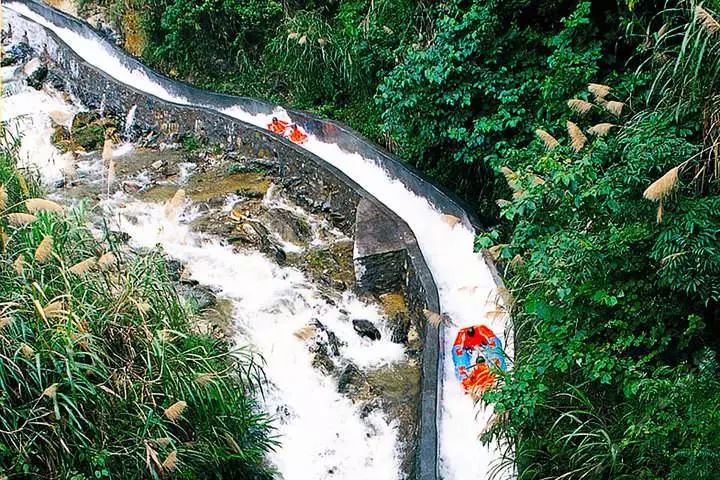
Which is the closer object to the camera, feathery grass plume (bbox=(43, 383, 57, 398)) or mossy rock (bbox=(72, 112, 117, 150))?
feathery grass plume (bbox=(43, 383, 57, 398))

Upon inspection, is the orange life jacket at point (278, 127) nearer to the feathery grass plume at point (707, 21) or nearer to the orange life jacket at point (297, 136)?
the orange life jacket at point (297, 136)

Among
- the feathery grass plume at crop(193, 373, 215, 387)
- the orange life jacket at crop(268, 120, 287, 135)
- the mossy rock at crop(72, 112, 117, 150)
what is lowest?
the feathery grass plume at crop(193, 373, 215, 387)

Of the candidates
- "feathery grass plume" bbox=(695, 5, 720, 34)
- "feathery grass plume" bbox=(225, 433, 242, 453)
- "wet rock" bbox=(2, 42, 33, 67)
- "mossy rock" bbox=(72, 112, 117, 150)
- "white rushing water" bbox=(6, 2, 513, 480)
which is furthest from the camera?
"wet rock" bbox=(2, 42, 33, 67)

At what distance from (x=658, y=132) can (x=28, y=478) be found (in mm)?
3900

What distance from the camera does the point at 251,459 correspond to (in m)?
4.10

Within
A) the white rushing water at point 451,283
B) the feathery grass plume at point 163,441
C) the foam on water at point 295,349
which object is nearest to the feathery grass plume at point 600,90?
the white rushing water at point 451,283

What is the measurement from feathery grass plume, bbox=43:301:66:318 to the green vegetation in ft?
0.03

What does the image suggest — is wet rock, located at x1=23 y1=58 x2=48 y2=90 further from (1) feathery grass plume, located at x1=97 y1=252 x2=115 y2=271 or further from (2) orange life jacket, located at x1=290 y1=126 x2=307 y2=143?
(1) feathery grass plume, located at x1=97 y1=252 x2=115 y2=271

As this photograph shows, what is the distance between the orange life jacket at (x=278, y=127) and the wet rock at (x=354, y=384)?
4.48m

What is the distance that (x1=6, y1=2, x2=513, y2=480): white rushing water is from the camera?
13.9 feet

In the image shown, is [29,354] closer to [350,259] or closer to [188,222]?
[350,259]

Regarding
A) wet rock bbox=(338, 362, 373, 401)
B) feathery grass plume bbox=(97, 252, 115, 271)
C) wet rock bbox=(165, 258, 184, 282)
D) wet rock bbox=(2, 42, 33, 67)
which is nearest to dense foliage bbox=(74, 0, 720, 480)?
wet rock bbox=(338, 362, 373, 401)

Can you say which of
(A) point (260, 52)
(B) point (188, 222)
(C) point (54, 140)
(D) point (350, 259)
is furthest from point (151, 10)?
(D) point (350, 259)

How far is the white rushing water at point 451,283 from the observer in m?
4.24
